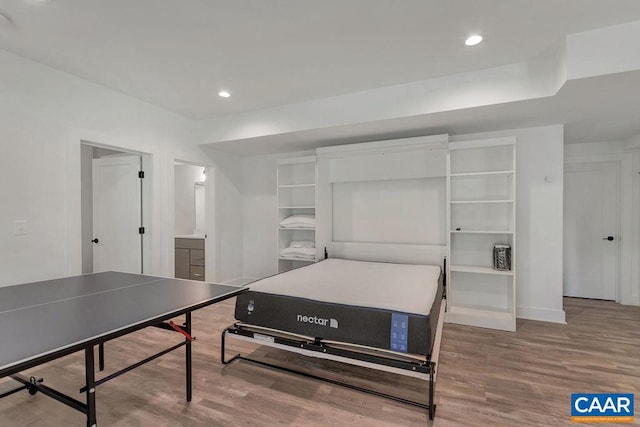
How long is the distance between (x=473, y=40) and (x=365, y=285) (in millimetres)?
2125

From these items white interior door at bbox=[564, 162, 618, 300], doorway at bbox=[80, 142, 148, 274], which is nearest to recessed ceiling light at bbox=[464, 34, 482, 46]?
white interior door at bbox=[564, 162, 618, 300]

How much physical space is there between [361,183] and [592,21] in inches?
107

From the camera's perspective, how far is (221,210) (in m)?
4.77

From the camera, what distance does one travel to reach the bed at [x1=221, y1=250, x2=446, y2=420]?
6.14ft

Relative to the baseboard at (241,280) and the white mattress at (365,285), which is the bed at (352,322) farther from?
the baseboard at (241,280)

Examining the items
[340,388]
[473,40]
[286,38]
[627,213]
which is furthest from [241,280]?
[627,213]

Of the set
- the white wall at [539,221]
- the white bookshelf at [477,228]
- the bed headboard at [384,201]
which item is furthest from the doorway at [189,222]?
the white wall at [539,221]

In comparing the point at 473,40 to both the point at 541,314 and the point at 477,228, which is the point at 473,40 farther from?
the point at 541,314

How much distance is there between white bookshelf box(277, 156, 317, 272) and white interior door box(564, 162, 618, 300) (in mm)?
3801

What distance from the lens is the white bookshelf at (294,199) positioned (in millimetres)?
4574

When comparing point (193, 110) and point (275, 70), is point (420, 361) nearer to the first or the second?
point (275, 70)

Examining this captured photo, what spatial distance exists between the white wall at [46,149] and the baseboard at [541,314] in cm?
485

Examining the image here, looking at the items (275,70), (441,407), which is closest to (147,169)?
(275,70)

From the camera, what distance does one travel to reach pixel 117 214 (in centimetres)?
396
